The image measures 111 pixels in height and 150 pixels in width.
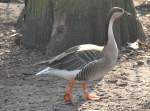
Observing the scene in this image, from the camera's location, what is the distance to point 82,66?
298 inches

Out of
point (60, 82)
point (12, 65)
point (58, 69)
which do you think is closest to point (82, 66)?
point (58, 69)

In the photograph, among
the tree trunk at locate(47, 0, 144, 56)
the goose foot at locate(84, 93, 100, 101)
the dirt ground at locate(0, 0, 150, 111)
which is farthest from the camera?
the tree trunk at locate(47, 0, 144, 56)

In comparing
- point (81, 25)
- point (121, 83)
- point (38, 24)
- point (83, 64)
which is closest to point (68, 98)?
point (83, 64)

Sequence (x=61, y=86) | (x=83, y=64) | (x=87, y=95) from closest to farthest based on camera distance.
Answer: (x=83, y=64) → (x=87, y=95) → (x=61, y=86)

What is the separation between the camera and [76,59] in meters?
7.62

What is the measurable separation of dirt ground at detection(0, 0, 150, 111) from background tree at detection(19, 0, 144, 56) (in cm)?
39

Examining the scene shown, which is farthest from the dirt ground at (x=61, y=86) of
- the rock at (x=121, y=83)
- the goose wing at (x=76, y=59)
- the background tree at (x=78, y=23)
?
Result: the goose wing at (x=76, y=59)

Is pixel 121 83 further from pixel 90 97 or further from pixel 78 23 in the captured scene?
pixel 78 23

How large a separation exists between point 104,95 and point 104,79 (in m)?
0.80

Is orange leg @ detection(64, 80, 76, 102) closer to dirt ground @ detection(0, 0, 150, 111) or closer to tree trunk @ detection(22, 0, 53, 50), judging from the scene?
dirt ground @ detection(0, 0, 150, 111)

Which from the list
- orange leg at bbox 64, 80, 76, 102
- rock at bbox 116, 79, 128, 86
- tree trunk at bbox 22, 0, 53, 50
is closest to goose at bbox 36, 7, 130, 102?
orange leg at bbox 64, 80, 76, 102

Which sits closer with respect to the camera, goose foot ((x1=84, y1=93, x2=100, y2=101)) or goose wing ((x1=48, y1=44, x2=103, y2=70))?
goose wing ((x1=48, y1=44, x2=103, y2=70))

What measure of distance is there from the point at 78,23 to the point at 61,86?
1.95 meters

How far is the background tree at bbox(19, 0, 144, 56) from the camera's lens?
1002 centimetres
